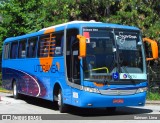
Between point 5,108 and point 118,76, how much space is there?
531 centimetres

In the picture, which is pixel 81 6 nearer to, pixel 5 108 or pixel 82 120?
pixel 5 108

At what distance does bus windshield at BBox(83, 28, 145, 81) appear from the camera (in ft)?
46.1

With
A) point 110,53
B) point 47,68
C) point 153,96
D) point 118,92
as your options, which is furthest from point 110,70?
point 153,96

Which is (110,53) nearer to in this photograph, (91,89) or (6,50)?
(91,89)

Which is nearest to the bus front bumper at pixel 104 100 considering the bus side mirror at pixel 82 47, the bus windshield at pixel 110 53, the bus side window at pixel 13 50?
the bus windshield at pixel 110 53

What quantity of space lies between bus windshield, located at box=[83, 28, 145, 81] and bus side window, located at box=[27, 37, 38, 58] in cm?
493

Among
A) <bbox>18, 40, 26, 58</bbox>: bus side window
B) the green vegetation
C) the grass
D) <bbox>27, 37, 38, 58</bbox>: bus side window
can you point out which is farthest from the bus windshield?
the green vegetation

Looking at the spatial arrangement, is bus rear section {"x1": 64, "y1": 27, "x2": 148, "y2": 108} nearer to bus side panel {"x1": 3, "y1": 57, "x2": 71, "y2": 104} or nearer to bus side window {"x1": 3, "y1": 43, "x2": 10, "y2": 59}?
bus side panel {"x1": 3, "y1": 57, "x2": 71, "y2": 104}

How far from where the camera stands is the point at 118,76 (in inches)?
558

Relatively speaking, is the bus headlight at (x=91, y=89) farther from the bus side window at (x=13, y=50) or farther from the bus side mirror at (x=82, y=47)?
the bus side window at (x=13, y=50)

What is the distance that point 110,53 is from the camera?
47.0 feet

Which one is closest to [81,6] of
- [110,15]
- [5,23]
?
[110,15]

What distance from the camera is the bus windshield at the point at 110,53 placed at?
14039mm

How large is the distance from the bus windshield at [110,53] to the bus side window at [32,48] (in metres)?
4.93
